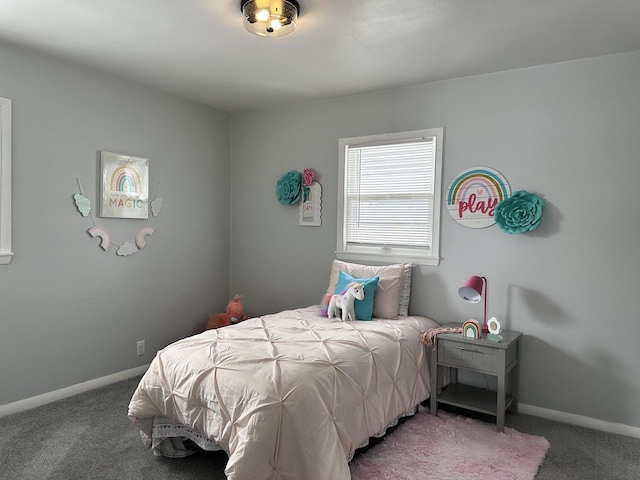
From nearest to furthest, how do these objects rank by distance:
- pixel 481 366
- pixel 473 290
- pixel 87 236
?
pixel 481 366, pixel 473 290, pixel 87 236

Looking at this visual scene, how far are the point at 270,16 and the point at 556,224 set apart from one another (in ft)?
7.50

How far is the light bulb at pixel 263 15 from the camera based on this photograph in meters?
2.32

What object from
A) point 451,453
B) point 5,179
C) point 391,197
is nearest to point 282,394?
point 451,453

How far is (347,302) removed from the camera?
329 centimetres

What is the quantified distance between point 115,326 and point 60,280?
1.98 ft

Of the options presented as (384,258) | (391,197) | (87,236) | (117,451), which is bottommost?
(117,451)

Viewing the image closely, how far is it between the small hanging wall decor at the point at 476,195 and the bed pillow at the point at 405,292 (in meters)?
0.55

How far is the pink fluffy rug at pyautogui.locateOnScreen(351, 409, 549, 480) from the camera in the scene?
94.7 inches

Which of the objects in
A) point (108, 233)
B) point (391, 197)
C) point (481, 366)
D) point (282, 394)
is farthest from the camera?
point (391, 197)

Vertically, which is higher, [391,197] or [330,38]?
[330,38]

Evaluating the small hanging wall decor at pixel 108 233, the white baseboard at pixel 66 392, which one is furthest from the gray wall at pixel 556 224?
the white baseboard at pixel 66 392

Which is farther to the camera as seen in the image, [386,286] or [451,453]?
[386,286]

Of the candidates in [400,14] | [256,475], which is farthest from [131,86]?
[256,475]

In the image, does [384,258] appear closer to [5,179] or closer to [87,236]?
[87,236]
